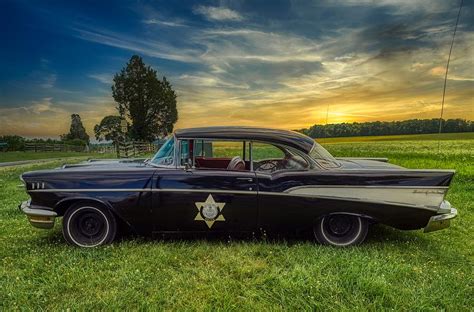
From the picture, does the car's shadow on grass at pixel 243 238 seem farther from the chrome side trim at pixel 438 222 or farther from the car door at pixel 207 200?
the chrome side trim at pixel 438 222

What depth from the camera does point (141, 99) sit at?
44.3 metres

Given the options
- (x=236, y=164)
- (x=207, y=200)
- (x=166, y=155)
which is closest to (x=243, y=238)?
(x=207, y=200)

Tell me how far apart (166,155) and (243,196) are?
1136 mm

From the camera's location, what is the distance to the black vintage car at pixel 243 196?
3.93m

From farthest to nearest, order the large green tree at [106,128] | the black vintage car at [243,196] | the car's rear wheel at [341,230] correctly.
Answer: the large green tree at [106,128] < the car's rear wheel at [341,230] < the black vintage car at [243,196]

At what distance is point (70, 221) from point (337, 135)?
26.3 meters

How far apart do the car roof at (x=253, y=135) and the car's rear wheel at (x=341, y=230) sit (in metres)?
0.90

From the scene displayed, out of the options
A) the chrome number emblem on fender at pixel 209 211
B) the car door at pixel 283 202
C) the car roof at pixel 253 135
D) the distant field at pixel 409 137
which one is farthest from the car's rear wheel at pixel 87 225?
the distant field at pixel 409 137

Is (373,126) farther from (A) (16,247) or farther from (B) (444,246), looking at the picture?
(A) (16,247)

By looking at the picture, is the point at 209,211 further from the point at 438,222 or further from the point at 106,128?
the point at 106,128

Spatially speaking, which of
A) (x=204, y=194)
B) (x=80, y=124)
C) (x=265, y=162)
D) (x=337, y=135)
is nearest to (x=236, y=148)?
(x=265, y=162)

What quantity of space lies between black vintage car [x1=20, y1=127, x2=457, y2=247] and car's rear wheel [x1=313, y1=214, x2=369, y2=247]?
1 centimetres

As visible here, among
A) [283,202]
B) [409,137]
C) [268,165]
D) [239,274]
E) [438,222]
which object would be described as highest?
[409,137]

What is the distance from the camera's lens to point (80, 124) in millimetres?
75938
